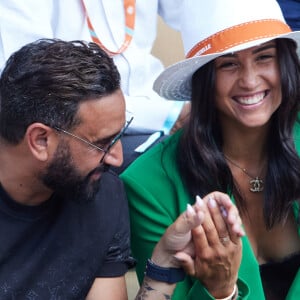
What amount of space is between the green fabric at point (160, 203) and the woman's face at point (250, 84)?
276 millimetres

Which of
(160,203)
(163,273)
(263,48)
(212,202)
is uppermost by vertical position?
(263,48)

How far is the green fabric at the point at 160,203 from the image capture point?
2.58m

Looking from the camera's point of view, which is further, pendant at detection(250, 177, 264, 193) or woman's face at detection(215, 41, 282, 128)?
pendant at detection(250, 177, 264, 193)

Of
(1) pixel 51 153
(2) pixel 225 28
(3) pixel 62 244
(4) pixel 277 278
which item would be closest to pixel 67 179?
(1) pixel 51 153

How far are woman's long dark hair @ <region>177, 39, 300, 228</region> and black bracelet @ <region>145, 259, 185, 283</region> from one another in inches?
12.5

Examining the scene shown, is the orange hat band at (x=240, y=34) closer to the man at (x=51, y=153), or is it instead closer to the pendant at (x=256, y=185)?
the man at (x=51, y=153)

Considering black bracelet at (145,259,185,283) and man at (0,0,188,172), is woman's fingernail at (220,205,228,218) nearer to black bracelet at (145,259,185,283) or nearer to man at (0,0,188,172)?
black bracelet at (145,259,185,283)

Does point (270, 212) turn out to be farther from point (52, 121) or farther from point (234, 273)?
point (52, 121)

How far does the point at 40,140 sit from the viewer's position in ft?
7.30

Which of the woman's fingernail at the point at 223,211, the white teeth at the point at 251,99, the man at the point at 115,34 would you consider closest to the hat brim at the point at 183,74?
the white teeth at the point at 251,99

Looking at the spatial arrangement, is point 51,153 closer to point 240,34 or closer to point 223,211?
point 223,211

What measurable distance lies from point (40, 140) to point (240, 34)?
0.72 meters

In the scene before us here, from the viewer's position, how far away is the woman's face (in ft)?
8.20

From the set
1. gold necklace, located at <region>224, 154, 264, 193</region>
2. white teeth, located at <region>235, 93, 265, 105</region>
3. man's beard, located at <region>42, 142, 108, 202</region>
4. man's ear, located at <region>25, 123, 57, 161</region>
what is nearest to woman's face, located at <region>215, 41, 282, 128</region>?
white teeth, located at <region>235, 93, 265, 105</region>
